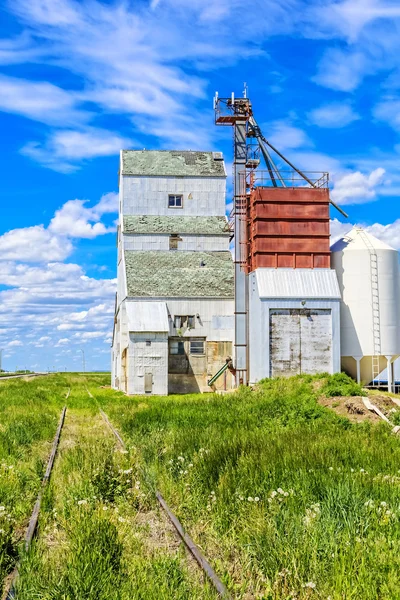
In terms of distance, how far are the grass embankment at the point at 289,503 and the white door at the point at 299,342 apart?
18.9 metres

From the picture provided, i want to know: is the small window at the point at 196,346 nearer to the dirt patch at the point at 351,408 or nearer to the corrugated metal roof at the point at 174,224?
the corrugated metal roof at the point at 174,224

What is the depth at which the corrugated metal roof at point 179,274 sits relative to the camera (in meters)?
39.8

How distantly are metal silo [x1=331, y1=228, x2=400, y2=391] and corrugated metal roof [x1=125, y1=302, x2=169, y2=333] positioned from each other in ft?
31.5

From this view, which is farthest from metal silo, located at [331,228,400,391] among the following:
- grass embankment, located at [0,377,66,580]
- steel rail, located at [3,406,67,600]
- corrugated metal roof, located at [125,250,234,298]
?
steel rail, located at [3,406,67,600]

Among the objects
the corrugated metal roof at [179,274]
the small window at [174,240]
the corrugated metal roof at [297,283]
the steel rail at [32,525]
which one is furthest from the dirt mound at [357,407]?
the small window at [174,240]

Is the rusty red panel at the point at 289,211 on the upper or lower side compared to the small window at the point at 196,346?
upper

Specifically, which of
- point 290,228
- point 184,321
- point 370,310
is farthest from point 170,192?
point 370,310

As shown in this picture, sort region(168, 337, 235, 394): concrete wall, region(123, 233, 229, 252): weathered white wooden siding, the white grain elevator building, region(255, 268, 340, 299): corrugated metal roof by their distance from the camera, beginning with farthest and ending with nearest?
region(123, 233, 229, 252): weathered white wooden siding, region(168, 337, 235, 394): concrete wall, the white grain elevator building, region(255, 268, 340, 299): corrugated metal roof

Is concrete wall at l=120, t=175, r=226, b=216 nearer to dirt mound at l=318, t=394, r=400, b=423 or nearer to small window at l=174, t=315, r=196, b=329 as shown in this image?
small window at l=174, t=315, r=196, b=329

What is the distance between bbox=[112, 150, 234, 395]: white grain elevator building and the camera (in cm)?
3738

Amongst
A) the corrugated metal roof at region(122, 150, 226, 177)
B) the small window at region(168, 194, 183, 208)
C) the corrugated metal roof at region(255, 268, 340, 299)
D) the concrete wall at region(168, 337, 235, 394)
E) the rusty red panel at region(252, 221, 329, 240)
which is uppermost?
the corrugated metal roof at region(122, 150, 226, 177)

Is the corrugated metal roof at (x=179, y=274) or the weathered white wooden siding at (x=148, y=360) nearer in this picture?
the weathered white wooden siding at (x=148, y=360)

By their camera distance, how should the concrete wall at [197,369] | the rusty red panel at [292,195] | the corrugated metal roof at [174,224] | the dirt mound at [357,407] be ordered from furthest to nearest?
the corrugated metal roof at [174,224]
the concrete wall at [197,369]
the rusty red panel at [292,195]
the dirt mound at [357,407]

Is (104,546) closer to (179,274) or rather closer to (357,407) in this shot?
(357,407)
